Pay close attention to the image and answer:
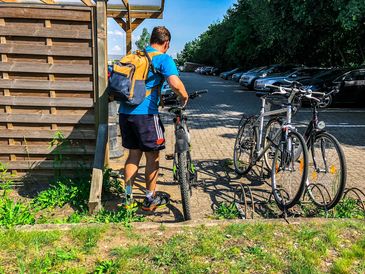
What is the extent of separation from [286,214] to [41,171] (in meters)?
3.19

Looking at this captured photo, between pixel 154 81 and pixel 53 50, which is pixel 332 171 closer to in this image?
pixel 154 81

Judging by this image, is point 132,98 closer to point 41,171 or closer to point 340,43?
point 41,171

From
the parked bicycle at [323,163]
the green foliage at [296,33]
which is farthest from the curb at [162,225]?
the green foliage at [296,33]

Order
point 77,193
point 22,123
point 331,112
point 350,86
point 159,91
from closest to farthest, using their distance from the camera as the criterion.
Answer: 1. point 159,91
2. point 77,193
3. point 22,123
4. point 331,112
5. point 350,86

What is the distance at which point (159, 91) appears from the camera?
12.7ft

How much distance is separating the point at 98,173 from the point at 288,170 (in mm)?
2196

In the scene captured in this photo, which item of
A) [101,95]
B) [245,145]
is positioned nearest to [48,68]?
[101,95]

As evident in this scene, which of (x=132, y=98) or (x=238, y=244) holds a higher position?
(x=132, y=98)

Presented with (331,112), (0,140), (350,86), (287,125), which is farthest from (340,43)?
(0,140)

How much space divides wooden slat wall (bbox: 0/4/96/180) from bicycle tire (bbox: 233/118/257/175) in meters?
2.22

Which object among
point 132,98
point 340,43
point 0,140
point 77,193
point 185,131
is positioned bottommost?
point 77,193

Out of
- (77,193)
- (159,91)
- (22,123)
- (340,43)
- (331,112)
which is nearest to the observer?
(159,91)

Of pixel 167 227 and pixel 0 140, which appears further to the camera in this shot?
pixel 0 140

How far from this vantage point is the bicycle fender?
383 centimetres
